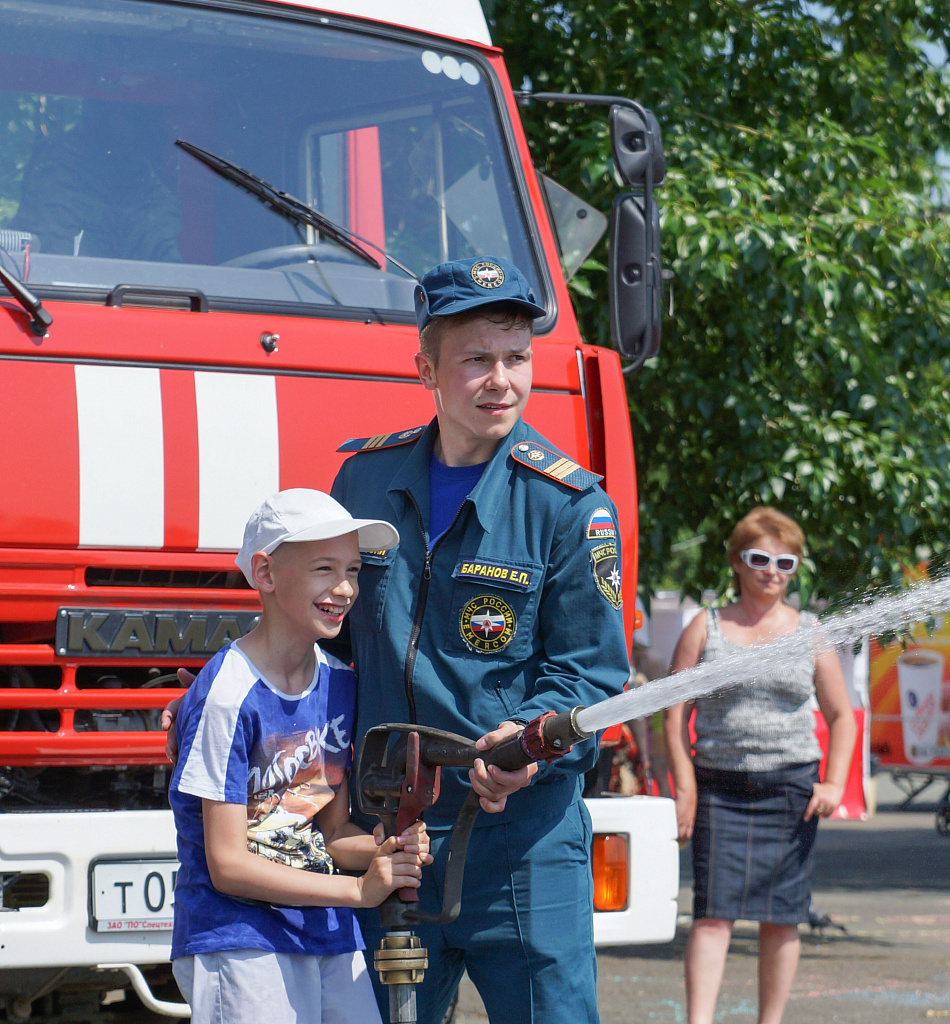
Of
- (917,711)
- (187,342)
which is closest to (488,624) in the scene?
(187,342)

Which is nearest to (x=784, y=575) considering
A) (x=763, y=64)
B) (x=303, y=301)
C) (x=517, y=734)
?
(x=303, y=301)

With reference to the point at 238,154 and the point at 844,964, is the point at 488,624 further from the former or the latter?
the point at 844,964

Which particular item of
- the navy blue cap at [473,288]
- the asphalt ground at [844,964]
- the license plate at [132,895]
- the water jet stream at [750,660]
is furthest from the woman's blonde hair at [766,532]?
the navy blue cap at [473,288]

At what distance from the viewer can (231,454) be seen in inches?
155

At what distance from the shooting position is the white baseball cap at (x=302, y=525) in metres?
2.69

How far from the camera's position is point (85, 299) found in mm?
3998

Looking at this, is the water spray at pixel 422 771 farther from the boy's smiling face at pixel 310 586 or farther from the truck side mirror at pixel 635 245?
the truck side mirror at pixel 635 245

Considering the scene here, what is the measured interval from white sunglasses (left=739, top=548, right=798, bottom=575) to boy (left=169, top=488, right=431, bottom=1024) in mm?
2867

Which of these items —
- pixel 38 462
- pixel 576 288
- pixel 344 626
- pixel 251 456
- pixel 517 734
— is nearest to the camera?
pixel 517 734

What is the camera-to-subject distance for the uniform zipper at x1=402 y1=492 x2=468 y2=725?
9.09 feet

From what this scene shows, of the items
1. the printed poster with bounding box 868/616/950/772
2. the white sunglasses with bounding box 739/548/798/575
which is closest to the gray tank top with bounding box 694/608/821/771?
the white sunglasses with bounding box 739/548/798/575

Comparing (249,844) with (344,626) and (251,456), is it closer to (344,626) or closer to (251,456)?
(344,626)

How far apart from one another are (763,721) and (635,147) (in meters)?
2.00

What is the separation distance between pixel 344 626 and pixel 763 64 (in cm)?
669
